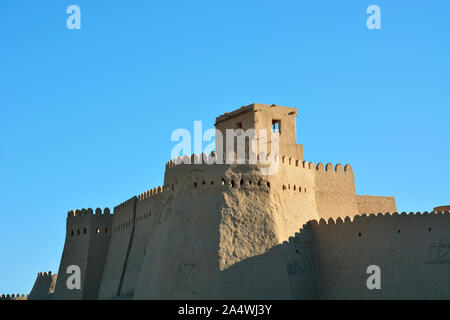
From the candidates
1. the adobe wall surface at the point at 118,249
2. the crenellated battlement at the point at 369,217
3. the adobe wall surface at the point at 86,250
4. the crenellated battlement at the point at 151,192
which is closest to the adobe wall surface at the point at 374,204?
the crenellated battlement at the point at 369,217

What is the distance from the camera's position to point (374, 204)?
38.4 meters

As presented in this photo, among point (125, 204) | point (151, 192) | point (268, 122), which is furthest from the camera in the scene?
point (125, 204)

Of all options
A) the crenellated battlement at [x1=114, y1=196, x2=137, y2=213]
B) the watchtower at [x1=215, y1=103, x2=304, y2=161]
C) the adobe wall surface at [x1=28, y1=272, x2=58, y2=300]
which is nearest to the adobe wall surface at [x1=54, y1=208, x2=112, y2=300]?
the crenellated battlement at [x1=114, y1=196, x2=137, y2=213]

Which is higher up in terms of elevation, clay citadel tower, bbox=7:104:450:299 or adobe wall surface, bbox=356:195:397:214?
adobe wall surface, bbox=356:195:397:214

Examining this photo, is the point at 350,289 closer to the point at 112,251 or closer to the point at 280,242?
the point at 280,242

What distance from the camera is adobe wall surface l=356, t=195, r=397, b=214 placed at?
37688 mm

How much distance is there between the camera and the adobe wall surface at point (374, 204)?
37688 mm

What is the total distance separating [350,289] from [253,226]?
15.0 ft

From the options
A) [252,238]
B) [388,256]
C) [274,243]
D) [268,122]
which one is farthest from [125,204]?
[388,256]

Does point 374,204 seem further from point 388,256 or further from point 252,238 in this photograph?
point 252,238

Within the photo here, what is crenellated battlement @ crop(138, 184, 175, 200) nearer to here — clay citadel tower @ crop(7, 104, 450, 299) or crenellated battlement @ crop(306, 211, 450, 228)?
clay citadel tower @ crop(7, 104, 450, 299)

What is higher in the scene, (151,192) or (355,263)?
(151,192)
